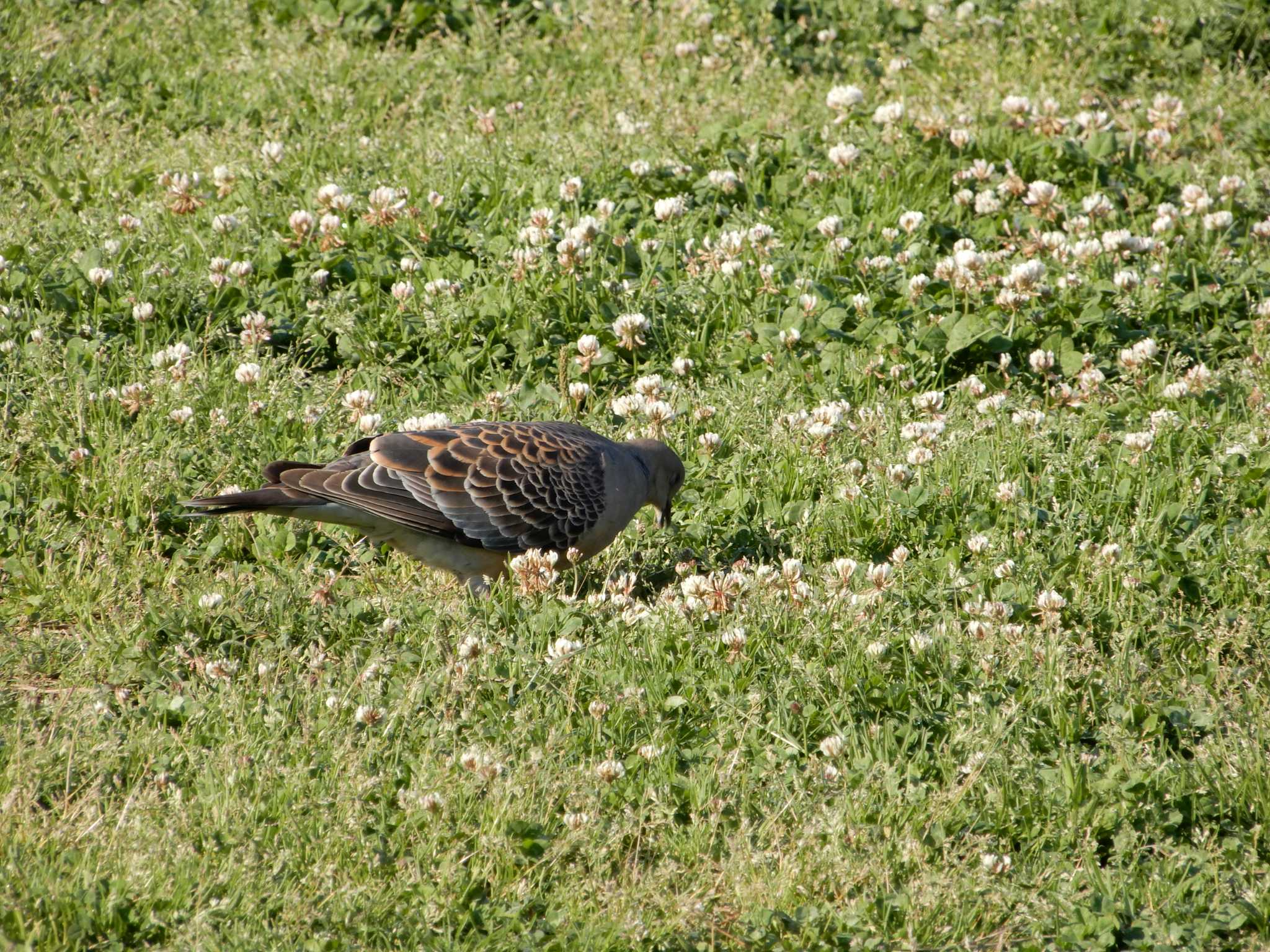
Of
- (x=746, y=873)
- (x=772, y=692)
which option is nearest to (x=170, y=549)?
(x=772, y=692)

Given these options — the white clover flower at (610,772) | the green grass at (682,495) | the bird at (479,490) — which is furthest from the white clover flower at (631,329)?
the white clover flower at (610,772)

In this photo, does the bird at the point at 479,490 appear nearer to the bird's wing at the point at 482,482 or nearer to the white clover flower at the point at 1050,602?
the bird's wing at the point at 482,482

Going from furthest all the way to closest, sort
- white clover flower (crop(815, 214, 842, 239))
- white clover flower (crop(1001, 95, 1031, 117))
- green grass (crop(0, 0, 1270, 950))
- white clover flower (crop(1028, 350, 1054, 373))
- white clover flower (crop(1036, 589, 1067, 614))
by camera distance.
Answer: white clover flower (crop(1001, 95, 1031, 117)), white clover flower (crop(815, 214, 842, 239)), white clover flower (crop(1028, 350, 1054, 373)), white clover flower (crop(1036, 589, 1067, 614)), green grass (crop(0, 0, 1270, 950))

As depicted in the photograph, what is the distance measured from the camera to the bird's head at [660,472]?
6273 mm

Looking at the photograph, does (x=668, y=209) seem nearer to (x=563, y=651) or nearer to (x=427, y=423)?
(x=427, y=423)

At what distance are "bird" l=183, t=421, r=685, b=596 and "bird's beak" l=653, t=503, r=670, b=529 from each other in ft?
0.37

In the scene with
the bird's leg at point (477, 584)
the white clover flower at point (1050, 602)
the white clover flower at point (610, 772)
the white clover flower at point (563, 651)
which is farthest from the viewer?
the bird's leg at point (477, 584)

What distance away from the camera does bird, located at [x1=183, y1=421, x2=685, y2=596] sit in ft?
18.3

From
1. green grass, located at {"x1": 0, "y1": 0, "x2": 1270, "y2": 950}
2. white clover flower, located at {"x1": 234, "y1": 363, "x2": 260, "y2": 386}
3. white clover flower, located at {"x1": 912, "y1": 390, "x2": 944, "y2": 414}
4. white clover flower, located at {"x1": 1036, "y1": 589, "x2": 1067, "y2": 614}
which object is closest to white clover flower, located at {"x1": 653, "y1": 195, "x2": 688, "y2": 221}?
green grass, located at {"x1": 0, "y1": 0, "x2": 1270, "y2": 950}

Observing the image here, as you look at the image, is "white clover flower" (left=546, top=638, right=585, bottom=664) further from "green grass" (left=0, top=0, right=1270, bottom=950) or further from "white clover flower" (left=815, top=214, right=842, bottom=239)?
"white clover flower" (left=815, top=214, right=842, bottom=239)

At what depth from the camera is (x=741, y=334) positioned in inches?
290

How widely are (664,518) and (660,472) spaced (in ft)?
0.72

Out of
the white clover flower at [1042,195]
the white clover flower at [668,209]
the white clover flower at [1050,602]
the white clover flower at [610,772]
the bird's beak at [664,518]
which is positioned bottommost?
the bird's beak at [664,518]

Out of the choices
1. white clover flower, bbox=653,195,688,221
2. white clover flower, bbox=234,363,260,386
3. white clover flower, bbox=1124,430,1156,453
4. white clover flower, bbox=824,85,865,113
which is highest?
white clover flower, bbox=824,85,865,113
